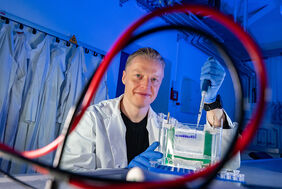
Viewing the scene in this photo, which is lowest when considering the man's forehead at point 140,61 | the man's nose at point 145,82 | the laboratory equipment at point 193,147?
the laboratory equipment at point 193,147

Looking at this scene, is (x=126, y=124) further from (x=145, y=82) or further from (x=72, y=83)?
(x=72, y=83)

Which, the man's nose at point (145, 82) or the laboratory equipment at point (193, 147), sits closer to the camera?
the laboratory equipment at point (193, 147)

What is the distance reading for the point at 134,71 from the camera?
1.16m

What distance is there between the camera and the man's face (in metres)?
1.16

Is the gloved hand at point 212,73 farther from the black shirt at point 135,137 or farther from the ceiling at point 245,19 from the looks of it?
the ceiling at point 245,19

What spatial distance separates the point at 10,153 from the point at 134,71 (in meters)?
1.01

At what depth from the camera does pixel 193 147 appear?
1.74ft

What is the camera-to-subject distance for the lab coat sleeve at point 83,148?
2.96 feet

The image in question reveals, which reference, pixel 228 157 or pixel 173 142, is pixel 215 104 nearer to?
pixel 173 142

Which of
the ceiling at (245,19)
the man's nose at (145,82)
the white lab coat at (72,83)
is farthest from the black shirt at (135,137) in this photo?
the ceiling at (245,19)

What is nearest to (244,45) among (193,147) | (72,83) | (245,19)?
(193,147)

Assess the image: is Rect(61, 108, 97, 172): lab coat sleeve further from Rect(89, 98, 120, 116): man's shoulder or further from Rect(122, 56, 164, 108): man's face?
Rect(122, 56, 164, 108): man's face

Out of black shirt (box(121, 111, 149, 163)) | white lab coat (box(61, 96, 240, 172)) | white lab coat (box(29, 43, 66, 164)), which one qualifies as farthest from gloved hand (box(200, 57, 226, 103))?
white lab coat (box(29, 43, 66, 164))

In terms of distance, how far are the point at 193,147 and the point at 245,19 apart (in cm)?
204
